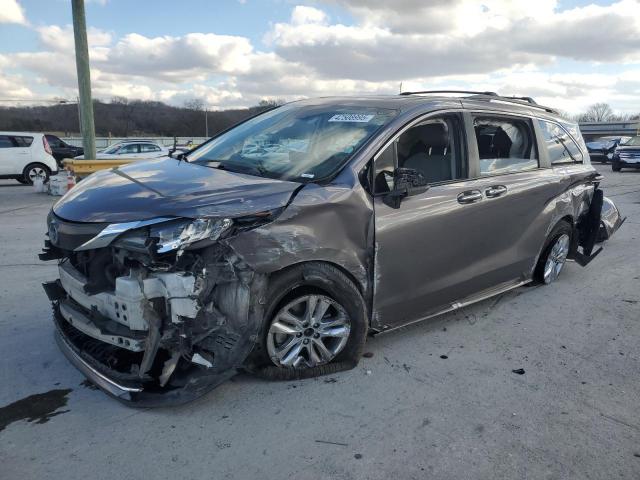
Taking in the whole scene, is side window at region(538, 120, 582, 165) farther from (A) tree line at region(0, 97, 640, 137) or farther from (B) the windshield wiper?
(A) tree line at region(0, 97, 640, 137)

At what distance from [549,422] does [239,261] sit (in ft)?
→ 6.56

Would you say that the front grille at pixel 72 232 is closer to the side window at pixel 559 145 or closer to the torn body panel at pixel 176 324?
the torn body panel at pixel 176 324

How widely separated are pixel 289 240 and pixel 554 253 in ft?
11.8

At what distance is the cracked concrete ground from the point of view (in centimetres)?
258

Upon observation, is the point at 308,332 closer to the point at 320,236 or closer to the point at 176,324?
the point at 320,236

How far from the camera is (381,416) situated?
9.88ft

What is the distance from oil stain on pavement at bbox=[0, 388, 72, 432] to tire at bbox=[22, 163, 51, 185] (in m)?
14.8

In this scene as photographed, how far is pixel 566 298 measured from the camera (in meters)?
5.26

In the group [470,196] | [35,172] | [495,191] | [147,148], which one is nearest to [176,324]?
[470,196]

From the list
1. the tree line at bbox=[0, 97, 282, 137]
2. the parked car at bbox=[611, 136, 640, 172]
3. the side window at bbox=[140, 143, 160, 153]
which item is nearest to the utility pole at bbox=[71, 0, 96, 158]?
the side window at bbox=[140, 143, 160, 153]

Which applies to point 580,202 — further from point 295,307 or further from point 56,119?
point 56,119

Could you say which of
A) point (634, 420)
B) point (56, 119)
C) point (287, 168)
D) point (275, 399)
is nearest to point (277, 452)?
point (275, 399)

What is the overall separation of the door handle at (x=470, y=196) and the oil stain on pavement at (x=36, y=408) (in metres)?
3.00

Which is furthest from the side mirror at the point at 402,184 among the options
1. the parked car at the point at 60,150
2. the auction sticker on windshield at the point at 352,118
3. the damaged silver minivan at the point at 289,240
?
the parked car at the point at 60,150
